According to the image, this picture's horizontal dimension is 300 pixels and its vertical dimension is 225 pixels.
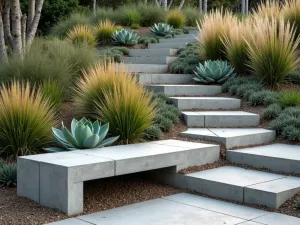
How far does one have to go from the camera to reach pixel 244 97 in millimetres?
8062

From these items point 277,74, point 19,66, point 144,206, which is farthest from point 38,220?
point 277,74

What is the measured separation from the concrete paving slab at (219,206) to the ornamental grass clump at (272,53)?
3753 mm

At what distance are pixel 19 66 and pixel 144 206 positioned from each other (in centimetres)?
322

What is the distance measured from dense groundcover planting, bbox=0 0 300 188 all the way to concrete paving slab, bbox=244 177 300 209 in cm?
146

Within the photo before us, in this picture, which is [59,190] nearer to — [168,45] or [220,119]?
[220,119]

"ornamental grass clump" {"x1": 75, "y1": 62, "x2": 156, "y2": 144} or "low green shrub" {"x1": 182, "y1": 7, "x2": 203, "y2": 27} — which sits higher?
"low green shrub" {"x1": 182, "y1": 7, "x2": 203, "y2": 27}

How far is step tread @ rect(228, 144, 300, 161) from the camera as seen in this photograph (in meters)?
5.55

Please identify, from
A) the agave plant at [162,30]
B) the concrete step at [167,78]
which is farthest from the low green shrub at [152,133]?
the agave plant at [162,30]

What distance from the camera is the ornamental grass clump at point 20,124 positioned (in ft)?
18.2

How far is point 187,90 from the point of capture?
8.50 metres

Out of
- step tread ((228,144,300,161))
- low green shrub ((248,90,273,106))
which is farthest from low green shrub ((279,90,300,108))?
step tread ((228,144,300,161))

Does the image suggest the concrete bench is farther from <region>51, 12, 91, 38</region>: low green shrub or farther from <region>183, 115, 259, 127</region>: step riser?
<region>51, 12, 91, 38</region>: low green shrub

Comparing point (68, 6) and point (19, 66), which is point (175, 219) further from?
point (68, 6)

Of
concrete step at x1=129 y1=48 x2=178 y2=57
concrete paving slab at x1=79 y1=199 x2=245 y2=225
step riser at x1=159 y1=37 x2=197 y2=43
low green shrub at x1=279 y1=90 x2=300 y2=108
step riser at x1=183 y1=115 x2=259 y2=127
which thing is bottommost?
concrete paving slab at x1=79 y1=199 x2=245 y2=225
